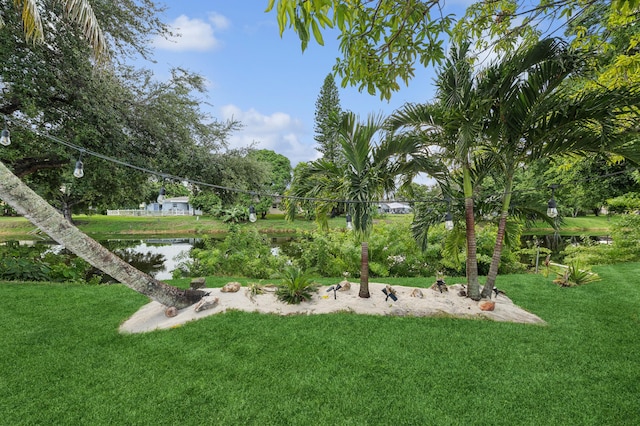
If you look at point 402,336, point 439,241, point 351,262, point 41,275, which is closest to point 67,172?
point 41,275

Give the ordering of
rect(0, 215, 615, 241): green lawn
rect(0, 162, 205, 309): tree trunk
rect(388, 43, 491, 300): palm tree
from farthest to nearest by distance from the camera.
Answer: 1. rect(0, 215, 615, 241): green lawn
2. rect(388, 43, 491, 300): palm tree
3. rect(0, 162, 205, 309): tree trunk

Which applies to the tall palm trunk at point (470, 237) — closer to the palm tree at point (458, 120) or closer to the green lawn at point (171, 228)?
the palm tree at point (458, 120)

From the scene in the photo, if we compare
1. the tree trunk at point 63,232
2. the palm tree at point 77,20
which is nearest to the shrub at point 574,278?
the tree trunk at point 63,232

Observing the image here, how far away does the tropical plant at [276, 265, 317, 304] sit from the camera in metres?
5.02

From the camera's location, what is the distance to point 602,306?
16.4ft

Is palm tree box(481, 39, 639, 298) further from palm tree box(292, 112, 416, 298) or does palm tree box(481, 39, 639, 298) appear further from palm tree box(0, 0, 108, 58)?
palm tree box(0, 0, 108, 58)

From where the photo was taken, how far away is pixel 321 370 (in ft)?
9.86

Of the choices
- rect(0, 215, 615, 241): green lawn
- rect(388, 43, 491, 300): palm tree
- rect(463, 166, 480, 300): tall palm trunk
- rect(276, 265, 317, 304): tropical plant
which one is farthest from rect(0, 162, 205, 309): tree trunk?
rect(0, 215, 615, 241): green lawn

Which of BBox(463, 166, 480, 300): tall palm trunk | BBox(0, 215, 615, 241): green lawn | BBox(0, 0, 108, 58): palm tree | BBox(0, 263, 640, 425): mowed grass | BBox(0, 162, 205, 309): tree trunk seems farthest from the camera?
BBox(0, 215, 615, 241): green lawn

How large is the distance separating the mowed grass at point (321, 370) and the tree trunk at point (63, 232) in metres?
0.73

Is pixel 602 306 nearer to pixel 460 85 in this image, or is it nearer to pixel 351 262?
pixel 460 85

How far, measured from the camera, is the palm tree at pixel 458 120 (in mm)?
4258

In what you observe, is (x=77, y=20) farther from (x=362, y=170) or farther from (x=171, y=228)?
(x=171, y=228)

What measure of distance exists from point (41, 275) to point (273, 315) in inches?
235
